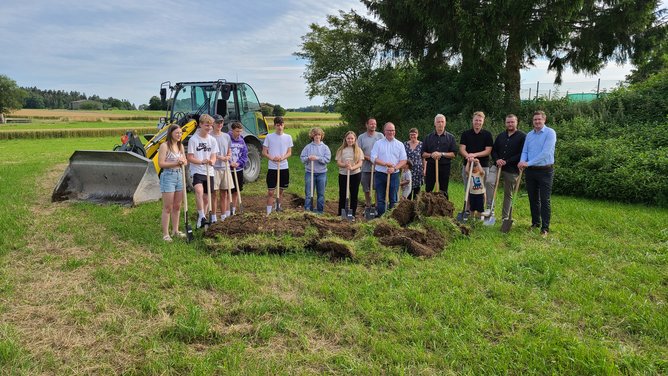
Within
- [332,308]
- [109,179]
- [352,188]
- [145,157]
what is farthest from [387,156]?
[109,179]

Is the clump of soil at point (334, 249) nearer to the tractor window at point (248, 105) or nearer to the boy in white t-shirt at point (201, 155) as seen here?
the boy in white t-shirt at point (201, 155)

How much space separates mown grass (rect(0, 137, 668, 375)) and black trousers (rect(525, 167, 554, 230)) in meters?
0.38

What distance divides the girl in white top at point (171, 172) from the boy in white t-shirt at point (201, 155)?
0.71ft

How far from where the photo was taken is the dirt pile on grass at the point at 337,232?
5.29m

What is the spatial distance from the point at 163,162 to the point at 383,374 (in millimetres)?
4036

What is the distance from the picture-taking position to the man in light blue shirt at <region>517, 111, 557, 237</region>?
6043 mm

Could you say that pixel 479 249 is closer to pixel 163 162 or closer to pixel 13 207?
pixel 163 162

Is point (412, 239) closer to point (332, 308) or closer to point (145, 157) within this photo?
point (332, 308)

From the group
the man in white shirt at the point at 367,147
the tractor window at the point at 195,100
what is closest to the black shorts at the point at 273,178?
the man in white shirt at the point at 367,147

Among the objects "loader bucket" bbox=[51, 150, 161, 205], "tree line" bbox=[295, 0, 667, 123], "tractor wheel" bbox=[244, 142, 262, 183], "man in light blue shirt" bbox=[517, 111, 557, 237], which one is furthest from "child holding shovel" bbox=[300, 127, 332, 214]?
"tree line" bbox=[295, 0, 667, 123]

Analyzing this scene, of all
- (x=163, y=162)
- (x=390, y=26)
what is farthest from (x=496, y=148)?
(x=390, y=26)

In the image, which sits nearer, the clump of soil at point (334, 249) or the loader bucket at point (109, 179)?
the clump of soil at point (334, 249)

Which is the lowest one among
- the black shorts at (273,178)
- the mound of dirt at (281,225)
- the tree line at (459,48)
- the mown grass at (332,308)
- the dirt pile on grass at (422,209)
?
the mown grass at (332,308)

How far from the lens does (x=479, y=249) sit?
18.0 feet
